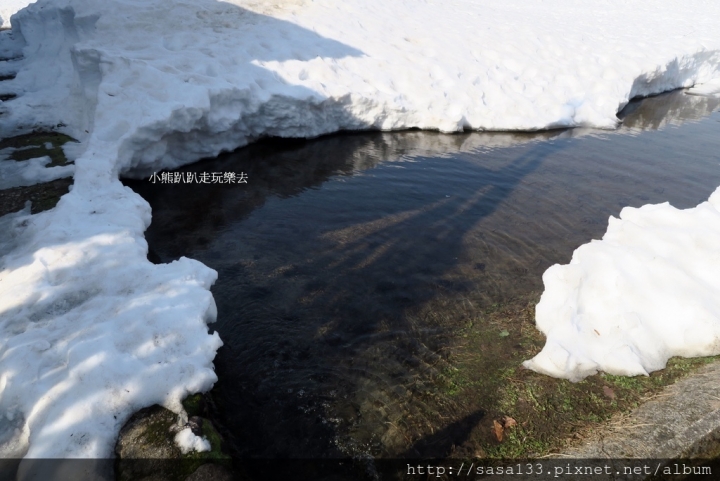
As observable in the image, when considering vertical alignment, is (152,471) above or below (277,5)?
below

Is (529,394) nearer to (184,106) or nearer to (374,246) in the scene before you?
(374,246)

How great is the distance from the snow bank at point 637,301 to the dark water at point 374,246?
4.50 ft

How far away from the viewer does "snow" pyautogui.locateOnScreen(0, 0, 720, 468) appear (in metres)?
4.77

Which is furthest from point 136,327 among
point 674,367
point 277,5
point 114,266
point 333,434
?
point 277,5

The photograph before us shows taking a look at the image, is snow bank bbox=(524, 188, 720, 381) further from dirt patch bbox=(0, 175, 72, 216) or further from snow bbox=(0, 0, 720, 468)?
dirt patch bbox=(0, 175, 72, 216)

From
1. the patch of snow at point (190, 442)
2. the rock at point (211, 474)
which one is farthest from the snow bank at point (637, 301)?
the patch of snow at point (190, 442)

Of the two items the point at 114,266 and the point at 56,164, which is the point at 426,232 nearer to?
the point at 114,266

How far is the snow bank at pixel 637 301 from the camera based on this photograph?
5.63m

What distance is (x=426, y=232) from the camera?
31.5ft

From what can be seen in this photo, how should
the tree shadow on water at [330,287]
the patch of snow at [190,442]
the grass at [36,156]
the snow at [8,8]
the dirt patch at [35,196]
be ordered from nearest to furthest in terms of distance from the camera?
the patch of snow at [190,442], the tree shadow on water at [330,287], the dirt patch at [35,196], the grass at [36,156], the snow at [8,8]

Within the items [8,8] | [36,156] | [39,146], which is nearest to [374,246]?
[36,156]

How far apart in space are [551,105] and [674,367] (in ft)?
48.4

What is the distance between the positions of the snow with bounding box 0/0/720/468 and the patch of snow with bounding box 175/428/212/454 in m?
0.43
